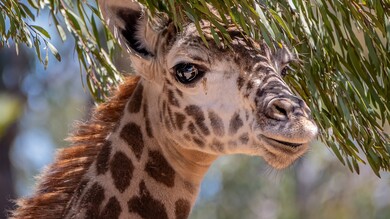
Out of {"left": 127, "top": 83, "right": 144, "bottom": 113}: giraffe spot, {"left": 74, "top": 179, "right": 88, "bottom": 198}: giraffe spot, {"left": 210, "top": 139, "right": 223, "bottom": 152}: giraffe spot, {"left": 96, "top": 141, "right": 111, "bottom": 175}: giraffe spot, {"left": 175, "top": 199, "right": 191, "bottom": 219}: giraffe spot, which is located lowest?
{"left": 175, "top": 199, "right": 191, "bottom": 219}: giraffe spot

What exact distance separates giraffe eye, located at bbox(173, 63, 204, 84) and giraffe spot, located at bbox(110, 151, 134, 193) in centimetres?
65

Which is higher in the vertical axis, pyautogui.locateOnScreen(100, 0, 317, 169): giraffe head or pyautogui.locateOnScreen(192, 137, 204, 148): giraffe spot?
pyautogui.locateOnScreen(100, 0, 317, 169): giraffe head

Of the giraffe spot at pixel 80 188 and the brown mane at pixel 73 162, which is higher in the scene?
the brown mane at pixel 73 162

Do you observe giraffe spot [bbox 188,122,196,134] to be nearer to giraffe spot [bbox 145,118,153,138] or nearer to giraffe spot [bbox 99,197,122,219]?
giraffe spot [bbox 145,118,153,138]

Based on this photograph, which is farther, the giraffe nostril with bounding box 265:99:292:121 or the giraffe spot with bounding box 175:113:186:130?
the giraffe spot with bounding box 175:113:186:130

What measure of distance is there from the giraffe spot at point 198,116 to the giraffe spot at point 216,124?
0.06 m

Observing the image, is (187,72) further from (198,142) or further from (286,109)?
(286,109)

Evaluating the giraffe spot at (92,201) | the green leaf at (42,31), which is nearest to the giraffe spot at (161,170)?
the giraffe spot at (92,201)

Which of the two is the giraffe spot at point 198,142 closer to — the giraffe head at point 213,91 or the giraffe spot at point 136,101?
the giraffe head at point 213,91

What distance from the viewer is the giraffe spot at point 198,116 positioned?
8.09 meters

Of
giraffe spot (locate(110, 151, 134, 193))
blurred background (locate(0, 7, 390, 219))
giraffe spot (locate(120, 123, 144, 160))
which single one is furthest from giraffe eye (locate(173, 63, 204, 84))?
blurred background (locate(0, 7, 390, 219))

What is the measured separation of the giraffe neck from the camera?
8.13 metres

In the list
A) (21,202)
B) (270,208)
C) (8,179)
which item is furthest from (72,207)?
(270,208)

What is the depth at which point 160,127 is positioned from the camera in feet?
27.3
